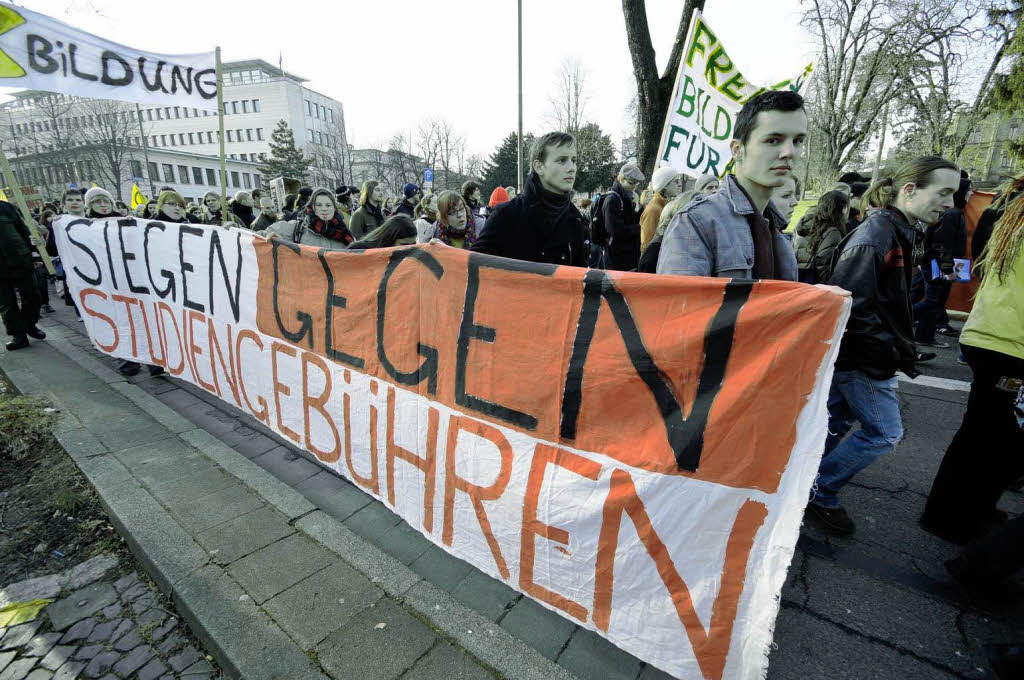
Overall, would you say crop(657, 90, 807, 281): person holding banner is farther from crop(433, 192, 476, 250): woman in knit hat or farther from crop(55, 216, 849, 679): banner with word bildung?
crop(433, 192, 476, 250): woman in knit hat

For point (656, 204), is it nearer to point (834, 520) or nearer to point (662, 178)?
point (662, 178)

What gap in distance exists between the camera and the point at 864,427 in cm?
233

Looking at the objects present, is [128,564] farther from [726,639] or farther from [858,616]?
[858,616]

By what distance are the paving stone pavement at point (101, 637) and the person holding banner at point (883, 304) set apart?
9.70 feet

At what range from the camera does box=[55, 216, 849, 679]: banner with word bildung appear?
1.41m

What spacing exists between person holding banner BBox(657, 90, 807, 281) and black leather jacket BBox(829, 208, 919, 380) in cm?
79

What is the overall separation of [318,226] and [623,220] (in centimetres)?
293

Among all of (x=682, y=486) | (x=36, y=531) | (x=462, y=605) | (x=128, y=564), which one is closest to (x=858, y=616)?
(x=682, y=486)

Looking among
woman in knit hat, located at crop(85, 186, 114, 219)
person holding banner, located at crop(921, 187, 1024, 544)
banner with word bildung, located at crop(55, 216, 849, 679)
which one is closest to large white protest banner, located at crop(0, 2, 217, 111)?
woman in knit hat, located at crop(85, 186, 114, 219)

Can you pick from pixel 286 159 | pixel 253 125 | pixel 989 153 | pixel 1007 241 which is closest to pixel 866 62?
pixel 989 153

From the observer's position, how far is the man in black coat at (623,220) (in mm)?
4582

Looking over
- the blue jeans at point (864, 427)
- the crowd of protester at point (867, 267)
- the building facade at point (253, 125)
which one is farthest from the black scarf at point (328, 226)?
the building facade at point (253, 125)

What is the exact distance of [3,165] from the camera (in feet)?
13.3

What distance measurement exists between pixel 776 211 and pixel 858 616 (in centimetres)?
172
